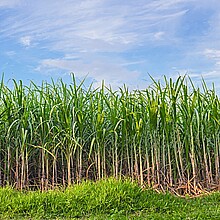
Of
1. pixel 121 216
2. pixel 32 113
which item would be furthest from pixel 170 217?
pixel 32 113

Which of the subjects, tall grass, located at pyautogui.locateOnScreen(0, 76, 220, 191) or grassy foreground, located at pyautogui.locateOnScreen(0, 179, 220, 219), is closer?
grassy foreground, located at pyautogui.locateOnScreen(0, 179, 220, 219)

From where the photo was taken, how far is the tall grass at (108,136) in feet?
20.0

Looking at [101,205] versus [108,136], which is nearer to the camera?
[101,205]

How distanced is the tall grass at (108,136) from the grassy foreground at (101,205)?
866 mm

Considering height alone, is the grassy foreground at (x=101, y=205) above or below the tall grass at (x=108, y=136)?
below

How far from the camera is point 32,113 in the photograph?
6.18 meters

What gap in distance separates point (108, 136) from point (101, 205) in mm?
1715

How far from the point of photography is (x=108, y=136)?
6383mm

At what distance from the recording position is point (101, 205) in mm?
4805

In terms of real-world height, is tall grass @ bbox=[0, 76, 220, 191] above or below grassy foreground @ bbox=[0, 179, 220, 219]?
above

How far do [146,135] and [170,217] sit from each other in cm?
203

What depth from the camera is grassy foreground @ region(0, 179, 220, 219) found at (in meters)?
4.62

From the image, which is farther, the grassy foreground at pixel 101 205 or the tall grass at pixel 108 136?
the tall grass at pixel 108 136

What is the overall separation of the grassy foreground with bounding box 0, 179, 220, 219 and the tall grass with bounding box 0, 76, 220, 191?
2.84ft
